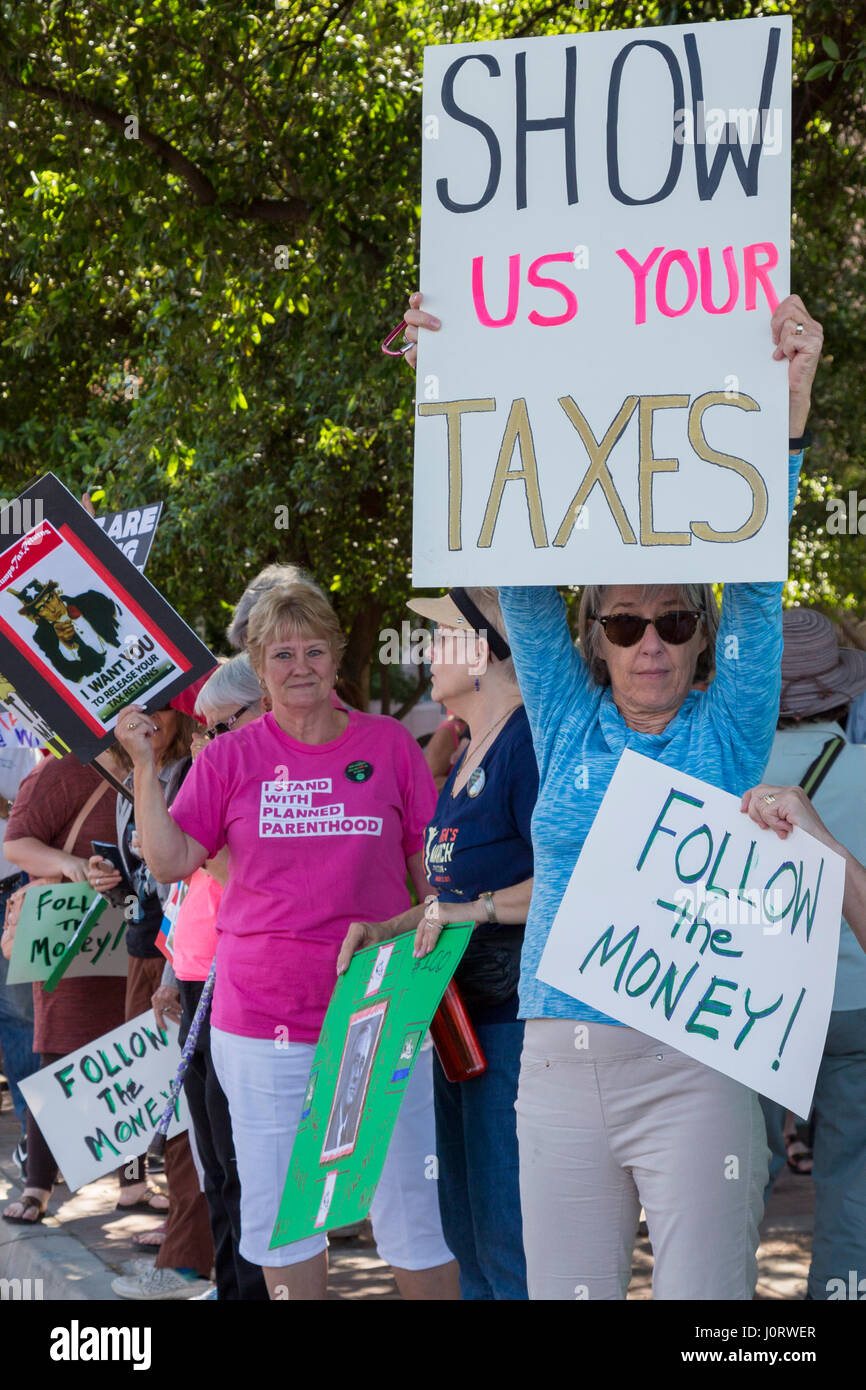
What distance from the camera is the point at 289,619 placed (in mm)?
3879

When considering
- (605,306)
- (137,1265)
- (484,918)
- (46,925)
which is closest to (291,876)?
(484,918)

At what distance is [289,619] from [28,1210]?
10.2 ft

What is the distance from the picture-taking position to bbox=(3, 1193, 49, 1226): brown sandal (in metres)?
5.76

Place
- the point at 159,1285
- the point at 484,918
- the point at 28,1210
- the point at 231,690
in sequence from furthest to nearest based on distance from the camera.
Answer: the point at 28,1210 → the point at 159,1285 → the point at 231,690 → the point at 484,918

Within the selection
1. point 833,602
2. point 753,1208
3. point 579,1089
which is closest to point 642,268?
point 579,1089

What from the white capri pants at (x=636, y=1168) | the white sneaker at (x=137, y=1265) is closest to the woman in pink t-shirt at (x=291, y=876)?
the white capri pants at (x=636, y=1168)

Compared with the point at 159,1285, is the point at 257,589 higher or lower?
higher

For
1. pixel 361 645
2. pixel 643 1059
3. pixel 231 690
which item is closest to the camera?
pixel 643 1059

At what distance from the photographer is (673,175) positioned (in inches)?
105

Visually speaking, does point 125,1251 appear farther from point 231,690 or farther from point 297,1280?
point 231,690

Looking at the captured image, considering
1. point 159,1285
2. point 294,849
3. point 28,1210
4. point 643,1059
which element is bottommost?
point 28,1210

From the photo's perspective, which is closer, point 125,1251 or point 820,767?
point 820,767

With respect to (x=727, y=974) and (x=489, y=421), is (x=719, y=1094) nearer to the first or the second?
(x=727, y=974)
